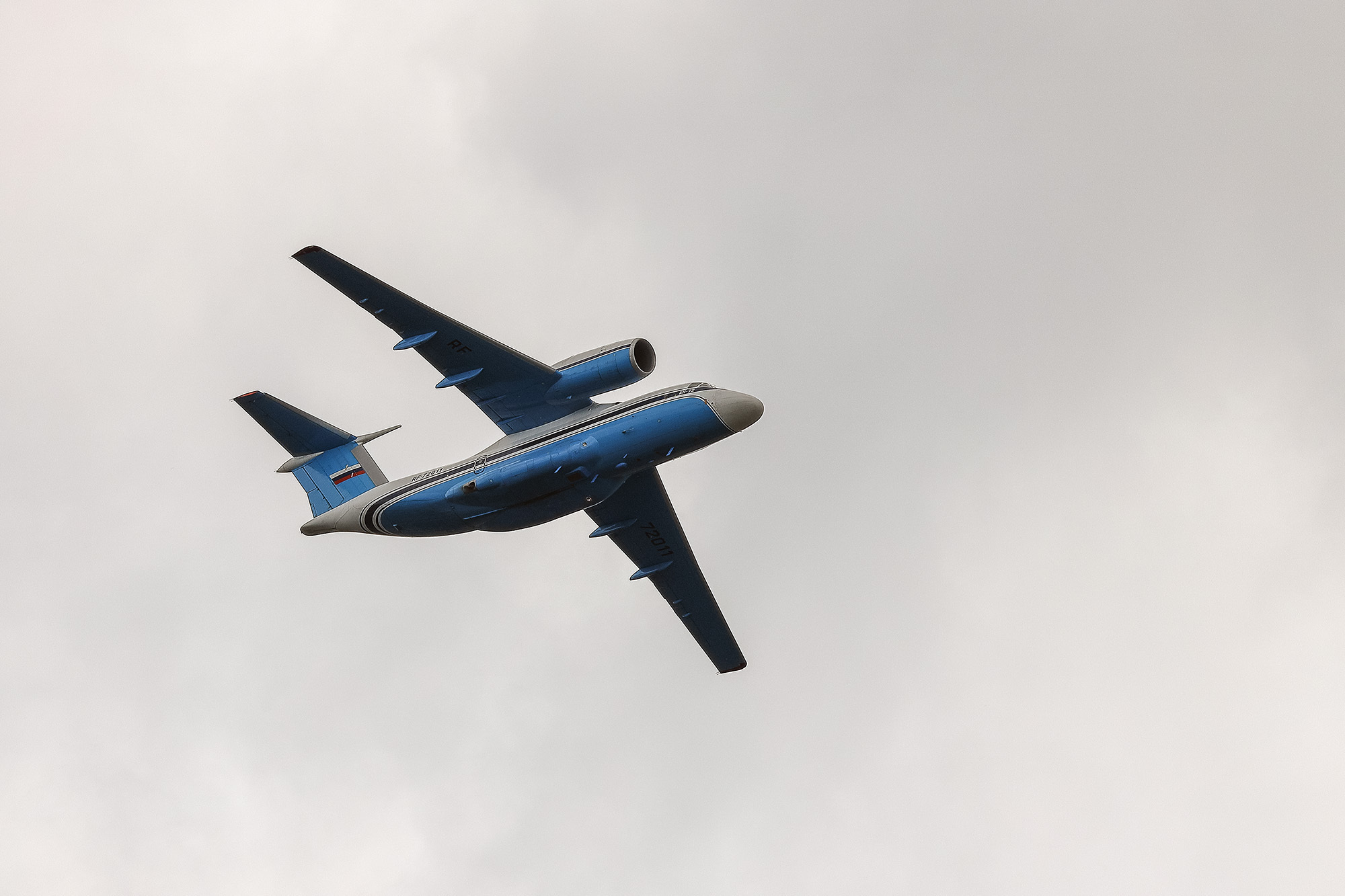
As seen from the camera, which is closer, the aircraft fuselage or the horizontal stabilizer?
the aircraft fuselage

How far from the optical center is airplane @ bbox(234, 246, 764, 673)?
22984 millimetres

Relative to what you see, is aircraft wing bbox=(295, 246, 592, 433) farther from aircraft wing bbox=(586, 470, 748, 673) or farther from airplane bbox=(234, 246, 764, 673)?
aircraft wing bbox=(586, 470, 748, 673)

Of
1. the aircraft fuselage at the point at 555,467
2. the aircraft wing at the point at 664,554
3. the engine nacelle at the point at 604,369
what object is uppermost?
the engine nacelle at the point at 604,369

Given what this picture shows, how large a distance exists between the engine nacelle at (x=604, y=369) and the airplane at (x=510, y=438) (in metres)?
0.02

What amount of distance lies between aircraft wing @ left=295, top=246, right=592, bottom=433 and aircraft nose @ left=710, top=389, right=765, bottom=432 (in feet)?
10.2

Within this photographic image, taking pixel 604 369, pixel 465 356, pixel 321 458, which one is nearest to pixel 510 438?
pixel 465 356

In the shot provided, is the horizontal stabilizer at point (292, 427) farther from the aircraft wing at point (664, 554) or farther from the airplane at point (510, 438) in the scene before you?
the aircraft wing at point (664, 554)

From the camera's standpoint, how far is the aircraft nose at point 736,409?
22.6 metres

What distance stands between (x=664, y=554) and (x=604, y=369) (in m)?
5.70

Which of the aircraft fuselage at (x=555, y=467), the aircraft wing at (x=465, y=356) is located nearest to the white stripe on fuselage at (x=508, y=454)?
the aircraft fuselage at (x=555, y=467)

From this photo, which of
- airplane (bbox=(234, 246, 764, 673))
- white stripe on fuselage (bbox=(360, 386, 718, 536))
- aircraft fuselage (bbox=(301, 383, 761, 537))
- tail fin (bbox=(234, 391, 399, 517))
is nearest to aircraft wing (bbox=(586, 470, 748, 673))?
airplane (bbox=(234, 246, 764, 673))

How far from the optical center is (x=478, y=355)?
80.0 feet

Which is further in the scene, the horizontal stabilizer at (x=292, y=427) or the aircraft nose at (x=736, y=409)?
the horizontal stabilizer at (x=292, y=427)

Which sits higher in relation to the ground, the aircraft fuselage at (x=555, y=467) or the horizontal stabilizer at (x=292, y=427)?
the horizontal stabilizer at (x=292, y=427)
